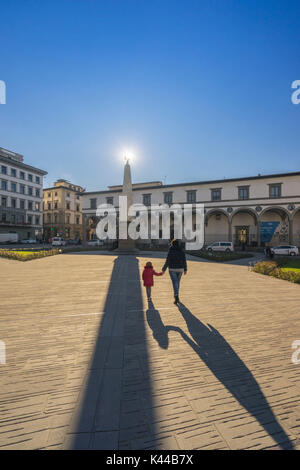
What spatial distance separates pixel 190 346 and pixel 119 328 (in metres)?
1.57

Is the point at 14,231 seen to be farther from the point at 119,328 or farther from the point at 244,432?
the point at 244,432

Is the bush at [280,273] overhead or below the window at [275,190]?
below

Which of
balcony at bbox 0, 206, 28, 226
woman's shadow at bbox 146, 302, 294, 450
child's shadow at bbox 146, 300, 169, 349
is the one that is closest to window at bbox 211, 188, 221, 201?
child's shadow at bbox 146, 300, 169, 349

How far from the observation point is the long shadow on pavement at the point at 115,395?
6.64ft

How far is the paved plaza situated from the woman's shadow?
2cm

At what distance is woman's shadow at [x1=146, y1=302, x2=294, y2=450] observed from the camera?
7.45ft

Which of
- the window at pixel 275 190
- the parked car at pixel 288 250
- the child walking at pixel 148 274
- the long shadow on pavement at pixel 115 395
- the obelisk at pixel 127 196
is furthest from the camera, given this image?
the window at pixel 275 190

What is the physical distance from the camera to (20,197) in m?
48.5

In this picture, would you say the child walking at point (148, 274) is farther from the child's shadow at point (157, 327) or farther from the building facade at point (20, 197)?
the building facade at point (20, 197)

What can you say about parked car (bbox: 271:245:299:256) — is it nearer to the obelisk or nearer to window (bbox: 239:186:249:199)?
window (bbox: 239:186:249:199)

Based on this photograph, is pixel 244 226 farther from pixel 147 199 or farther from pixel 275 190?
pixel 147 199

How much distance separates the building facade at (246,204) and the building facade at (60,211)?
2742 centimetres

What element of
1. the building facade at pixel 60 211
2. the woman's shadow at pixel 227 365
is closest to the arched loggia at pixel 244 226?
the woman's shadow at pixel 227 365
